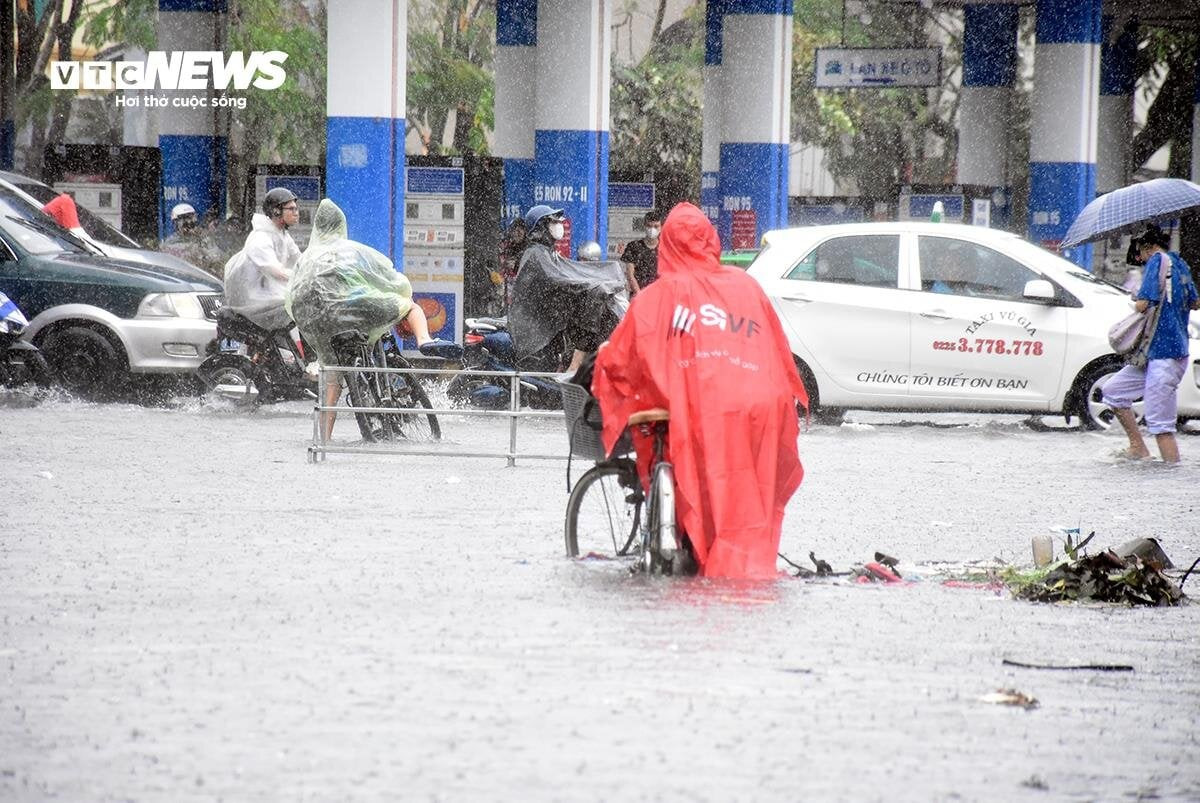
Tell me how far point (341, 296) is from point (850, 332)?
15.4 feet

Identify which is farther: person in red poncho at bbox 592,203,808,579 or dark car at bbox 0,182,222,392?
dark car at bbox 0,182,222,392

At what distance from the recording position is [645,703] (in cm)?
661

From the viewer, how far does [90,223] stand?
21703mm

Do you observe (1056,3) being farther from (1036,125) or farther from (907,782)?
(907,782)

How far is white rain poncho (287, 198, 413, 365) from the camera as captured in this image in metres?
15.2

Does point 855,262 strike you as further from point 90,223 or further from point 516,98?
point 516,98

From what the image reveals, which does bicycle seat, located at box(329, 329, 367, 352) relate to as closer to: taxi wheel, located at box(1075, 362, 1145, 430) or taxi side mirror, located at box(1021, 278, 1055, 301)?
taxi side mirror, located at box(1021, 278, 1055, 301)

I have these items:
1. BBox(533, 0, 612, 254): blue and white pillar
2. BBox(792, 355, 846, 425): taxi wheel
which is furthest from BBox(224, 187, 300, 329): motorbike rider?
BBox(533, 0, 612, 254): blue and white pillar

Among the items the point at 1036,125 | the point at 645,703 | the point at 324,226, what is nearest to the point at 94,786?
the point at 645,703

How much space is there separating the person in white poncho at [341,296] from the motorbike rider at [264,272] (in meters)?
2.29

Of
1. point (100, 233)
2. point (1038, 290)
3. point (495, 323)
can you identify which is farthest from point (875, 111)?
Answer: point (1038, 290)

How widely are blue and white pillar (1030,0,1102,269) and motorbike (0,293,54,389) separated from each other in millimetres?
14844

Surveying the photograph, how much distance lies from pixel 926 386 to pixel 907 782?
41.1 ft

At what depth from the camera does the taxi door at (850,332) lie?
18000 millimetres
